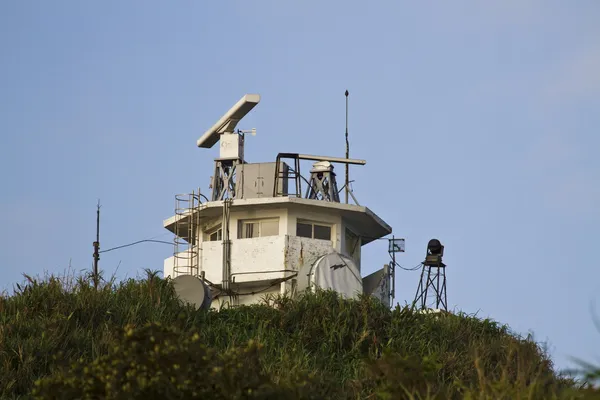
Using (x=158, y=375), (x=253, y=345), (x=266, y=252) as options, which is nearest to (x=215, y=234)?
(x=266, y=252)

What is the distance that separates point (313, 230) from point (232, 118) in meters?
5.25

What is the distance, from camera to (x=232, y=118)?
40.0 m

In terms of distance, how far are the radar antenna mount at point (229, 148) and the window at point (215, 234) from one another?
1.18 m

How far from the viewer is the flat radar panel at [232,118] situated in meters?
39.5

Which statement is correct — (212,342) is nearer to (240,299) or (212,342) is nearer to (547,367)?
(240,299)

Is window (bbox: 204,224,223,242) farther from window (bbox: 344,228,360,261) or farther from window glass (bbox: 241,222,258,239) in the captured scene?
window (bbox: 344,228,360,261)

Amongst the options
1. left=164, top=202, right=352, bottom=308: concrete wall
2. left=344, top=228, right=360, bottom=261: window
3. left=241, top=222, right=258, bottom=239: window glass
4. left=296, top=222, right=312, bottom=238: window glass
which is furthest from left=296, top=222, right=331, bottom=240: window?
left=344, top=228, right=360, bottom=261: window

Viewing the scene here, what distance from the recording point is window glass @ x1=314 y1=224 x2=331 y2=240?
38.8 metres

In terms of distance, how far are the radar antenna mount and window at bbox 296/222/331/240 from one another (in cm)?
264

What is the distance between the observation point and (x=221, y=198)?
38.7 metres

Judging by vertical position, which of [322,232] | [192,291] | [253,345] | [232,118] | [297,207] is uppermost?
[232,118]

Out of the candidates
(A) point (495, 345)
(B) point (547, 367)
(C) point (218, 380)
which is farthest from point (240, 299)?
(C) point (218, 380)

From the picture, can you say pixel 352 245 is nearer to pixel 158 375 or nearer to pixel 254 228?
pixel 254 228

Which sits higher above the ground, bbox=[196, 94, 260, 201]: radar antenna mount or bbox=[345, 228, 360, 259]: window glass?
bbox=[196, 94, 260, 201]: radar antenna mount
